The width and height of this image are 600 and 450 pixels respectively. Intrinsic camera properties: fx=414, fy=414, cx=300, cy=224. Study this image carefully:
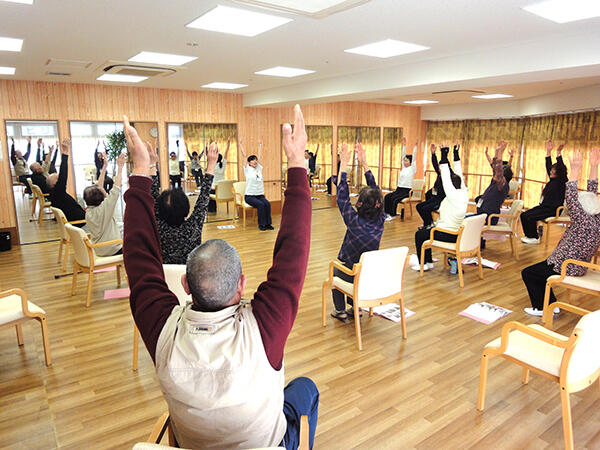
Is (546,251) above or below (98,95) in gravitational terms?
below

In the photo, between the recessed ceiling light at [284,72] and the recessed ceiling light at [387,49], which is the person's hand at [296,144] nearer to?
the recessed ceiling light at [387,49]

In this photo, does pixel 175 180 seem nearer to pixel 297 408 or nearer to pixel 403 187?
pixel 403 187

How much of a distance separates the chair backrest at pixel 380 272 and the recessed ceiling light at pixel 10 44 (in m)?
4.51

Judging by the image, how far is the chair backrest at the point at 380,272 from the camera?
12.4 feet

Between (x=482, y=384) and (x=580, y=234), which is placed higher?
(x=580, y=234)

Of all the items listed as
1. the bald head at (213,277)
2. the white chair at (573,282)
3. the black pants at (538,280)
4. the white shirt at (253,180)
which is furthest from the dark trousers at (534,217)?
the bald head at (213,277)

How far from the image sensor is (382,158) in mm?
13133

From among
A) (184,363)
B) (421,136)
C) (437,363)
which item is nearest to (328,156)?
(421,136)

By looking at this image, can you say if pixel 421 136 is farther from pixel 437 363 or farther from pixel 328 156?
pixel 437 363

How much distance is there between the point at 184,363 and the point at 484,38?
4.86 m

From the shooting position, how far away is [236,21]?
3955 millimetres

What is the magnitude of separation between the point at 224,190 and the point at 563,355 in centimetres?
853

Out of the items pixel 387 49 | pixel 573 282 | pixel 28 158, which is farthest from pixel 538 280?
pixel 28 158

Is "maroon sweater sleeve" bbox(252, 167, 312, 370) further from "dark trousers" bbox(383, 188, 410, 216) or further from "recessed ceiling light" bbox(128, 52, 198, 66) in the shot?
"dark trousers" bbox(383, 188, 410, 216)
